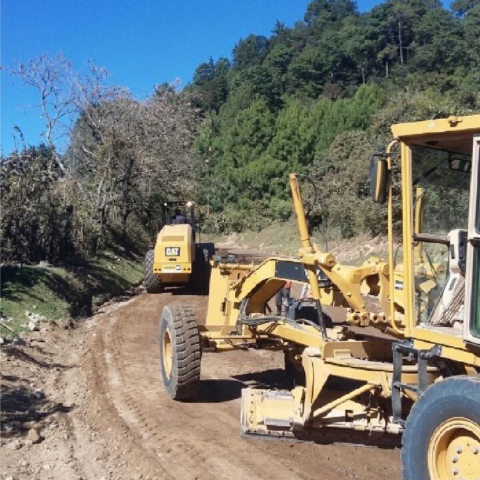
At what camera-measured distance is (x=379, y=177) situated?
15.9ft

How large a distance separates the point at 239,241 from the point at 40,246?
1135 inches

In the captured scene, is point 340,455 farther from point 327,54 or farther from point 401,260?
point 327,54

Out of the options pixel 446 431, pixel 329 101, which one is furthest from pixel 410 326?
pixel 329 101

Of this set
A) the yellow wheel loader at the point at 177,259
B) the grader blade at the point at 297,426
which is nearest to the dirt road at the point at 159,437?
the grader blade at the point at 297,426

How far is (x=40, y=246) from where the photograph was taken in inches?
627

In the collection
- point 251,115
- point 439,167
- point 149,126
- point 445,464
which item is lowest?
point 445,464

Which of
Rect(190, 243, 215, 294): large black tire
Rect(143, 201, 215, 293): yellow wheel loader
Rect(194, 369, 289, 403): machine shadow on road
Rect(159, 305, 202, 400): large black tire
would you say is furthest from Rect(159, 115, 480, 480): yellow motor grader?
Rect(190, 243, 215, 294): large black tire

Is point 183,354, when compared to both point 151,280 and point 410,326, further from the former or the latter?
point 151,280

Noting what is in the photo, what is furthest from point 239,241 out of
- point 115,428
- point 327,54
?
point 327,54

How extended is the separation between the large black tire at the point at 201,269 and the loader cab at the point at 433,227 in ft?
40.4

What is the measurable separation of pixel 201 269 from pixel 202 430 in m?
10.7

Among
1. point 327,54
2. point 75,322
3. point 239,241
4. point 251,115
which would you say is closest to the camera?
point 75,322

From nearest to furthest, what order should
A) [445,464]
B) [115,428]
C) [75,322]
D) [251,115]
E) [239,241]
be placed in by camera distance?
[445,464] < [115,428] < [75,322] < [239,241] < [251,115]

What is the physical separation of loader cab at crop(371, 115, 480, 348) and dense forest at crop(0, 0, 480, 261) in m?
8.11
